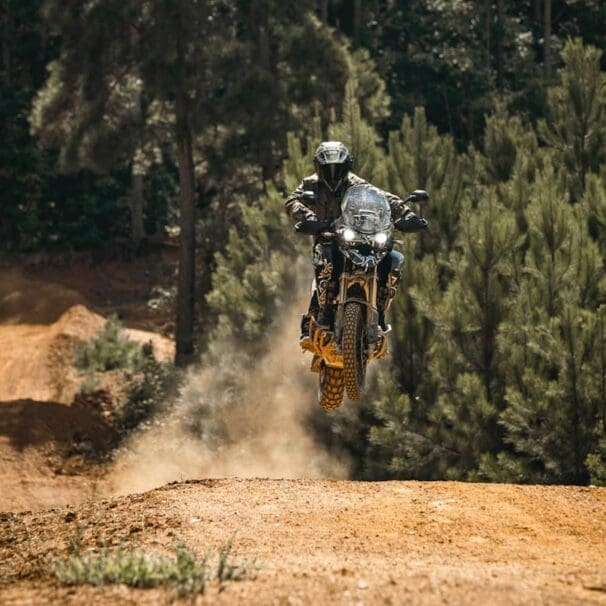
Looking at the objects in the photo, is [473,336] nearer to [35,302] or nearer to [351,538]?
[351,538]

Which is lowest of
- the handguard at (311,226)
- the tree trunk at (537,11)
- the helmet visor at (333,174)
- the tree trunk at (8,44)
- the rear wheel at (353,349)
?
the rear wheel at (353,349)

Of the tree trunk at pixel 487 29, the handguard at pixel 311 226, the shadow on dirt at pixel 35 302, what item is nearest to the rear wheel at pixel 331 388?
the handguard at pixel 311 226

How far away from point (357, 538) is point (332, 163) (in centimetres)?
378

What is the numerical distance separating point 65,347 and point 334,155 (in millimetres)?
23077

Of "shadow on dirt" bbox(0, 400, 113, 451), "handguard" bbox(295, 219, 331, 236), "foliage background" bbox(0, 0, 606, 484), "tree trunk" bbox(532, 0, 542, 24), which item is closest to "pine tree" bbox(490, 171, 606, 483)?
"foliage background" bbox(0, 0, 606, 484)

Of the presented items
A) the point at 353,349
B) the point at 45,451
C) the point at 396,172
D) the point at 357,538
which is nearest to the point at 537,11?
the point at 396,172

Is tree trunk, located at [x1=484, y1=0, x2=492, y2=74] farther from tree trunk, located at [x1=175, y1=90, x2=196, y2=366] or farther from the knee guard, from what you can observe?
the knee guard

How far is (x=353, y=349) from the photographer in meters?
10.9

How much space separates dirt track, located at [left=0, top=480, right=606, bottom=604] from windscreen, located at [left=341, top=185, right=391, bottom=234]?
10.1 ft

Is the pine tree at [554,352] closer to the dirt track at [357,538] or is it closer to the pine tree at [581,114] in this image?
the dirt track at [357,538]

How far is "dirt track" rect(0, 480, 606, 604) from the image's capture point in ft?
26.7

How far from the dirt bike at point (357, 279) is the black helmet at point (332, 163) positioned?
1.76ft

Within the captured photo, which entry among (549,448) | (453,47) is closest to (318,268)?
(549,448)

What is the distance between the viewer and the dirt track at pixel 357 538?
8.13 meters
